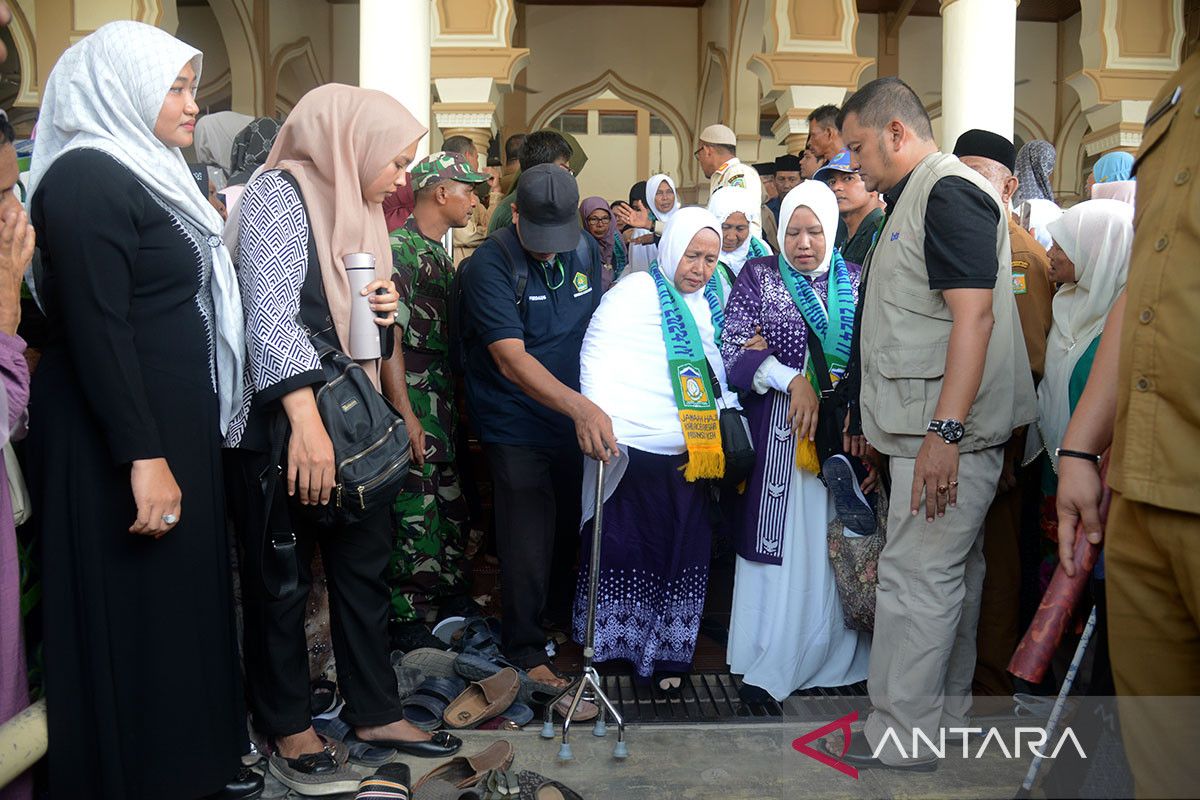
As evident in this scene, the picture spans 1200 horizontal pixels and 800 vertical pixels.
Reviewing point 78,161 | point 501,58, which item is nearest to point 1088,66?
point 501,58

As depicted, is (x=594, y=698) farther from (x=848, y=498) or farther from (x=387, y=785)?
(x=848, y=498)

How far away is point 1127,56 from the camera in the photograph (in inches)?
310

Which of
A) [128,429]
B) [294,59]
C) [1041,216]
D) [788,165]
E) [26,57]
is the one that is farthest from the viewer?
[294,59]

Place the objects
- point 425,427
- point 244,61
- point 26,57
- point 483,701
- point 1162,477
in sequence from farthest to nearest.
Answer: point 244,61
point 26,57
point 425,427
point 483,701
point 1162,477

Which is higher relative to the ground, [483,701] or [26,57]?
[26,57]

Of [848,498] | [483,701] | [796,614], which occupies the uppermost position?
[848,498]

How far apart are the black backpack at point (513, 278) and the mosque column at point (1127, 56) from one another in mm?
5949

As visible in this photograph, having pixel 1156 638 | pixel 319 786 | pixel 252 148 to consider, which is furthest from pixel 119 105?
pixel 1156 638

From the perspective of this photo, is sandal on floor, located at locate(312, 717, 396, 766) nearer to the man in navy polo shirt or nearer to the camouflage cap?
the man in navy polo shirt

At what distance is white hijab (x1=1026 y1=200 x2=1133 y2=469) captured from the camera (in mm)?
3029

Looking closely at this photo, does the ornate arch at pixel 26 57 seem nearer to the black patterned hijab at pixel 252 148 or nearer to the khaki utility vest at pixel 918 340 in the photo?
the black patterned hijab at pixel 252 148

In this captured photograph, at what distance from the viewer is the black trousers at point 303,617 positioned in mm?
2475

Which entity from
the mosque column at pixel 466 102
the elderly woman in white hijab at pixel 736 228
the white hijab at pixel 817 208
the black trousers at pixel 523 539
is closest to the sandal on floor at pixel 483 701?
the black trousers at pixel 523 539

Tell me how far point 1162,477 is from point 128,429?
1878 millimetres
